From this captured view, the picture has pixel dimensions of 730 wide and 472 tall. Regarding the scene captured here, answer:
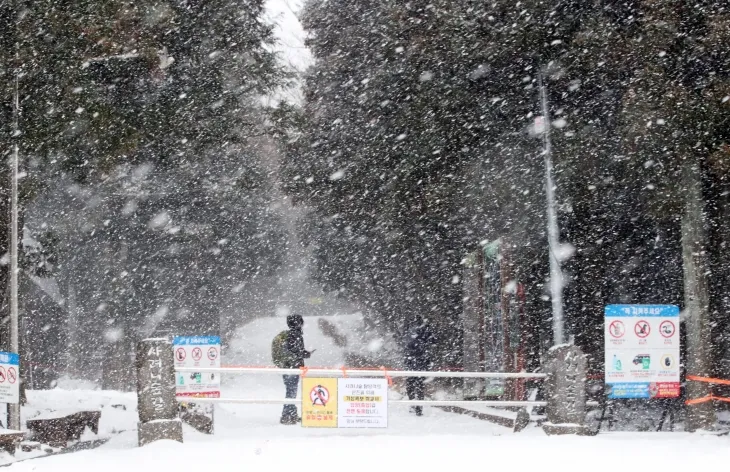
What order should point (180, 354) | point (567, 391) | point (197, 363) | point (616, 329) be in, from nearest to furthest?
point (567, 391), point (616, 329), point (180, 354), point (197, 363)

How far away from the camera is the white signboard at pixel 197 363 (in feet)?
42.6

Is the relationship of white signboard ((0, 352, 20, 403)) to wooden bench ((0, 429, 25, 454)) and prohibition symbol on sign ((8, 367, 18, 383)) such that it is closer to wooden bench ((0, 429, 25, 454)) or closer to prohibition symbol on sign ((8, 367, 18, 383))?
prohibition symbol on sign ((8, 367, 18, 383))

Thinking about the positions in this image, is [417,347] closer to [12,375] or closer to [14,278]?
[14,278]

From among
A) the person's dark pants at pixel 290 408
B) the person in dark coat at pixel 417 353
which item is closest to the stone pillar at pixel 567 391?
the person's dark pants at pixel 290 408

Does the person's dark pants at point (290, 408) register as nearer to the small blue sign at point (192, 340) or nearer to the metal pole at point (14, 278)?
the small blue sign at point (192, 340)

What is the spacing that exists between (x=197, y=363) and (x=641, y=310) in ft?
22.7

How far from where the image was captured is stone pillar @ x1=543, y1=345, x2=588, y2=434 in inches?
397

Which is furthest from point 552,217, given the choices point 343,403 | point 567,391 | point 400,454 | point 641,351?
point 400,454

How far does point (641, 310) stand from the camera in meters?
11.3

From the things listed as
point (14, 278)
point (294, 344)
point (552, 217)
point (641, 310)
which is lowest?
point (294, 344)

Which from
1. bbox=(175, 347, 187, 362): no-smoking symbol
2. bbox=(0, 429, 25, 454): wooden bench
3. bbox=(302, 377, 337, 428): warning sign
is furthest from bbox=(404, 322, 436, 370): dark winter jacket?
bbox=(0, 429, 25, 454): wooden bench

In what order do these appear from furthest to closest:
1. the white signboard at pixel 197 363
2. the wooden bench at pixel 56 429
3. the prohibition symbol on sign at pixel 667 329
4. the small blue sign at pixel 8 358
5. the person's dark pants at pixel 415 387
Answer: the person's dark pants at pixel 415 387, the wooden bench at pixel 56 429, the white signboard at pixel 197 363, the small blue sign at pixel 8 358, the prohibition symbol on sign at pixel 667 329

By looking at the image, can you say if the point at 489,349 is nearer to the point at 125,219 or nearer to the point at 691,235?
the point at 691,235

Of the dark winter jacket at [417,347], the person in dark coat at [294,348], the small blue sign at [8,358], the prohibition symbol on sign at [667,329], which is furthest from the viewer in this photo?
the dark winter jacket at [417,347]
